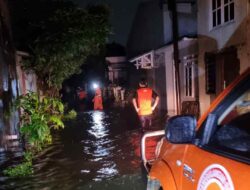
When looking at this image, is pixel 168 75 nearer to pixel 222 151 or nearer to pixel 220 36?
pixel 220 36

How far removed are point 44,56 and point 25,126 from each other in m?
5.24

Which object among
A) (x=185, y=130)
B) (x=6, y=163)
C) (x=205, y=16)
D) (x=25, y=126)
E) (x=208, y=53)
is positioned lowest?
(x=6, y=163)

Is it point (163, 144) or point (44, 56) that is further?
point (44, 56)

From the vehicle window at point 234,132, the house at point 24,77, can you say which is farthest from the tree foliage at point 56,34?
the vehicle window at point 234,132

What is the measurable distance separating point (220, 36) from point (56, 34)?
233 inches

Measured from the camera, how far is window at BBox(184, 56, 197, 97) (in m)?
15.4

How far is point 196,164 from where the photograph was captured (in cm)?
242

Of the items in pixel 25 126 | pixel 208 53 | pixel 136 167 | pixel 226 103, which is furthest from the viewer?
pixel 208 53

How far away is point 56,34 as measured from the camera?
1369 centimetres

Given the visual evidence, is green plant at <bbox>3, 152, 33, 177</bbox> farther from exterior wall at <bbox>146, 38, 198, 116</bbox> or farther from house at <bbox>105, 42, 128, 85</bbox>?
house at <bbox>105, 42, 128, 85</bbox>

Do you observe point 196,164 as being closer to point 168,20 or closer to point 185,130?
point 185,130

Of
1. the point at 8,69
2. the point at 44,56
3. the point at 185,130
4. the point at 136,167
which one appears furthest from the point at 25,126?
the point at 185,130

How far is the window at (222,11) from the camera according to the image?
11859 millimetres

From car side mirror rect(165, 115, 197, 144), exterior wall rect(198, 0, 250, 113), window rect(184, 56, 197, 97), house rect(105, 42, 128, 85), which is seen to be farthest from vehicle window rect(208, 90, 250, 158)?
house rect(105, 42, 128, 85)
